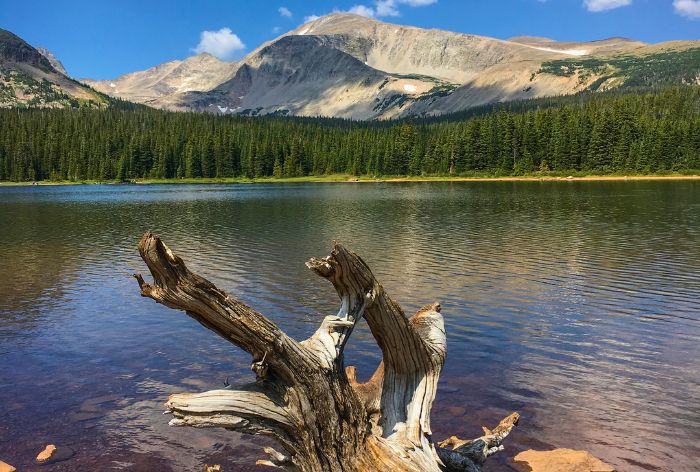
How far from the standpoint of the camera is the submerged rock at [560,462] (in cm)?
1073

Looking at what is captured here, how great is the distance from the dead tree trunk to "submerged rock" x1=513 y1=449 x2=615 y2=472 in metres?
2.47

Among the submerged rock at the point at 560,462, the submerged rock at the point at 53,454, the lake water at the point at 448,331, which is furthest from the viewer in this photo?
the lake water at the point at 448,331

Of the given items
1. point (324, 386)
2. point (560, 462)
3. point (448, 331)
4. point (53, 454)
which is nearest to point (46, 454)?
point (53, 454)

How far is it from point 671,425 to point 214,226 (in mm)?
50314

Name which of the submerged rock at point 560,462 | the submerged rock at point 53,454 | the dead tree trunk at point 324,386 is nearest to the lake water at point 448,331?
the submerged rock at point 53,454

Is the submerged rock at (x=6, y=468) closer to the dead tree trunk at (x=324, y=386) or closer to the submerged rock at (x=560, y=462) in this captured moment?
the dead tree trunk at (x=324, y=386)

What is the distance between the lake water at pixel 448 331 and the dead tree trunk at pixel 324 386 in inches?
157

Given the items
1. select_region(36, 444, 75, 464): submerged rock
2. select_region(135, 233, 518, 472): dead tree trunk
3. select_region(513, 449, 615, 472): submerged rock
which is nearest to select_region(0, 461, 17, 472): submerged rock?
select_region(36, 444, 75, 464): submerged rock

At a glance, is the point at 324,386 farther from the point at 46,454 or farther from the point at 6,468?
the point at 46,454

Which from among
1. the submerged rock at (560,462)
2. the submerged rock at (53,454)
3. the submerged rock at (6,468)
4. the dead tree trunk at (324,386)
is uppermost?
the dead tree trunk at (324,386)

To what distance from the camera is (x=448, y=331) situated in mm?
20750

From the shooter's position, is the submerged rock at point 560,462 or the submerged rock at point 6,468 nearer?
the submerged rock at point 560,462

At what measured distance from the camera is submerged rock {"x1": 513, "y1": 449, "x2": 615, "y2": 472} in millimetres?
10727

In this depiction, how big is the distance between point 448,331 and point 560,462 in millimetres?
9915
